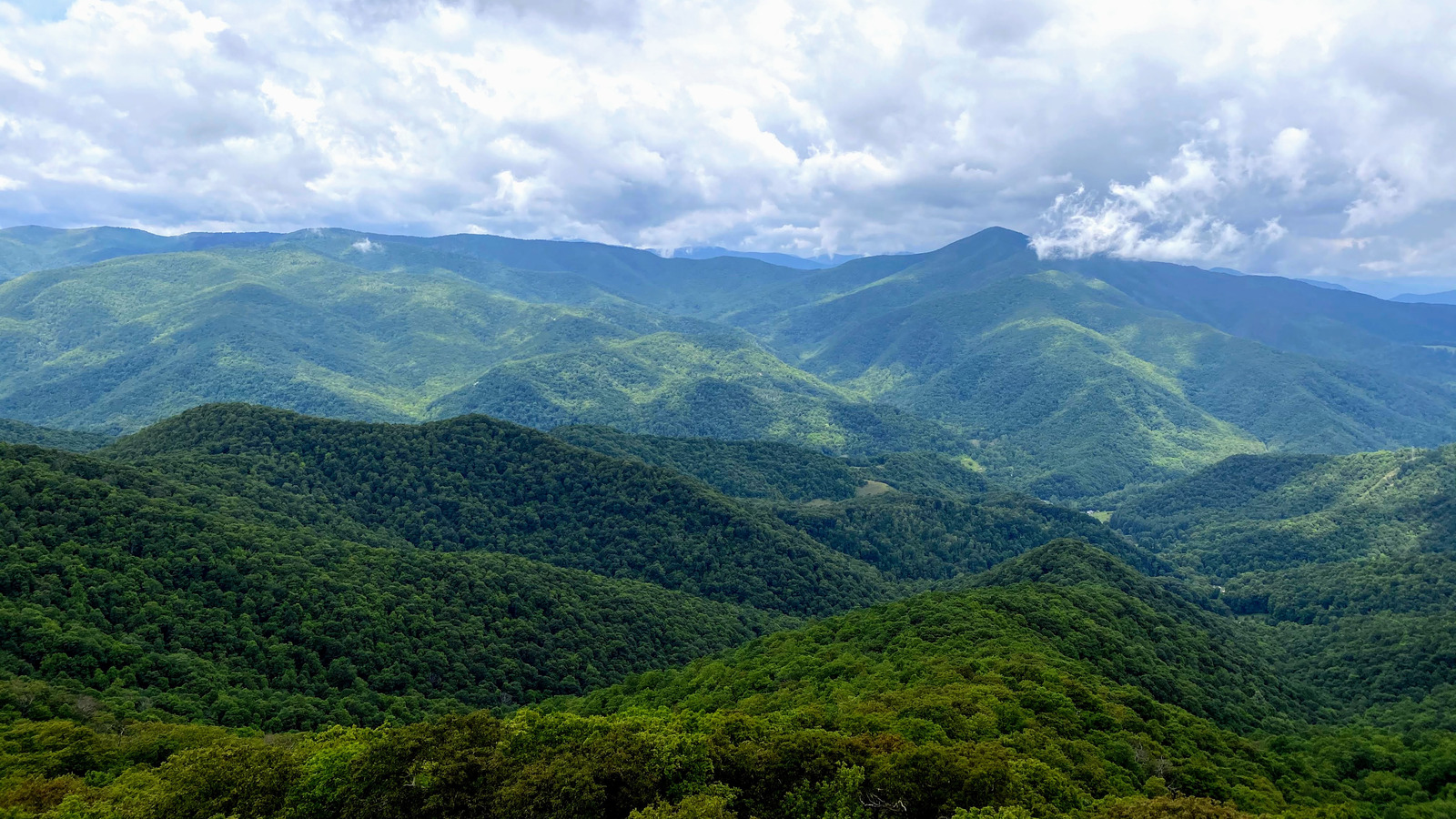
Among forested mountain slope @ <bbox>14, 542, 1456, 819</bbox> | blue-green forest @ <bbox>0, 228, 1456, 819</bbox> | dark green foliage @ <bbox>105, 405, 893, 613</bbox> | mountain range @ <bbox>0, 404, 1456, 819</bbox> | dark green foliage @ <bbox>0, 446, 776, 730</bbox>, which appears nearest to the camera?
forested mountain slope @ <bbox>14, 542, 1456, 819</bbox>

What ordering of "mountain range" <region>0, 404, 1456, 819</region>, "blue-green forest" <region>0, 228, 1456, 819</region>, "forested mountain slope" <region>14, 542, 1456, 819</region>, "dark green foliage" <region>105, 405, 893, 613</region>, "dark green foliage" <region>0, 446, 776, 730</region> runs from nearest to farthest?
1. "forested mountain slope" <region>14, 542, 1456, 819</region>
2. "blue-green forest" <region>0, 228, 1456, 819</region>
3. "mountain range" <region>0, 404, 1456, 819</region>
4. "dark green foliage" <region>0, 446, 776, 730</region>
5. "dark green foliage" <region>105, 405, 893, 613</region>

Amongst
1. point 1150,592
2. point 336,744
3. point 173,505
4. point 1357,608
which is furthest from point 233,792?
point 1357,608

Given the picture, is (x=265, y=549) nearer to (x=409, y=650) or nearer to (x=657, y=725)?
(x=409, y=650)

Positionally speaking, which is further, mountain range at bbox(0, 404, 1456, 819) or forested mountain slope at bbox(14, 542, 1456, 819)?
mountain range at bbox(0, 404, 1456, 819)

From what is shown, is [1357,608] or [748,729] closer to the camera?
[748,729]

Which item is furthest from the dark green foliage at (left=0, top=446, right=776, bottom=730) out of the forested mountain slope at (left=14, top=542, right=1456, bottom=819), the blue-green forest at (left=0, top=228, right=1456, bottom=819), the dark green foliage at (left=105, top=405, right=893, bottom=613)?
the dark green foliage at (left=105, top=405, right=893, bottom=613)

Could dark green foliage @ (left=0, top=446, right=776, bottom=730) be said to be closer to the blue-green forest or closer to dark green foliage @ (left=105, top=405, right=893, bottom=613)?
the blue-green forest

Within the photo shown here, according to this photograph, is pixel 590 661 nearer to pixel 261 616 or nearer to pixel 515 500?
pixel 261 616
